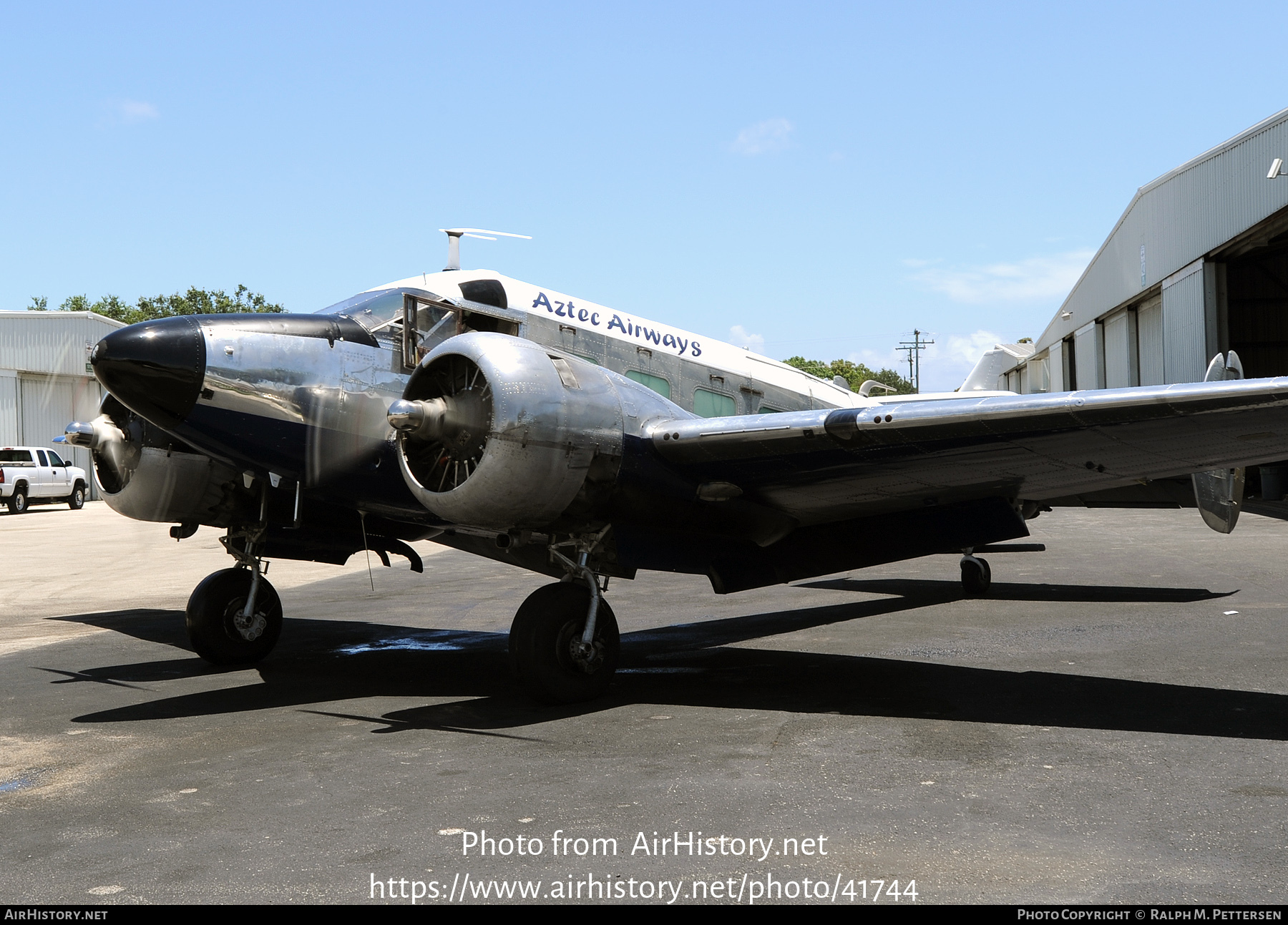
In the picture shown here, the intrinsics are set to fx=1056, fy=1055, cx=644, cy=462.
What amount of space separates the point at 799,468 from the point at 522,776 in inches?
119

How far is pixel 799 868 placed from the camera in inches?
160

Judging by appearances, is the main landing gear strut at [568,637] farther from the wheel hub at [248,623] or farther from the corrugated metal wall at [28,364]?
the corrugated metal wall at [28,364]

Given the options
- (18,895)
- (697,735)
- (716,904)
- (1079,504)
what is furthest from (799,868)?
(1079,504)

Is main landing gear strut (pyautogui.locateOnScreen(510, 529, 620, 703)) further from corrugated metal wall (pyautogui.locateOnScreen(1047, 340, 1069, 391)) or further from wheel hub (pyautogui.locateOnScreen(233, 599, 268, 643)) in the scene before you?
corrugated metal wall (pyautogui.locateOnScreen(1047, 340, 1069, 391))

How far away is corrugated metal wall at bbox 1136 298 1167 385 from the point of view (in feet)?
111

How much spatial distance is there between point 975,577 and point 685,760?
27.8 ft

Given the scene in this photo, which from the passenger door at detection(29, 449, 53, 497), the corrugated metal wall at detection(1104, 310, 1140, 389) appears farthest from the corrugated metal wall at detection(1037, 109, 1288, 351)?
the passenger door at detection(29, 449, 53, 497)

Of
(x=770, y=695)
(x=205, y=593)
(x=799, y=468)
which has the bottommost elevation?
(x=770, y=695)

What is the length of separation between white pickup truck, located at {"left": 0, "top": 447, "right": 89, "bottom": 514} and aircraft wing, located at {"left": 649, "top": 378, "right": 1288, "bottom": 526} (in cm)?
3802

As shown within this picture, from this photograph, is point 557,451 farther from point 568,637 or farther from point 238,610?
point 238,610

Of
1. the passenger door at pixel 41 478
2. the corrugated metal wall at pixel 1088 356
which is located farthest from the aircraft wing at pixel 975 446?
the passenger door at pixel 41 478
